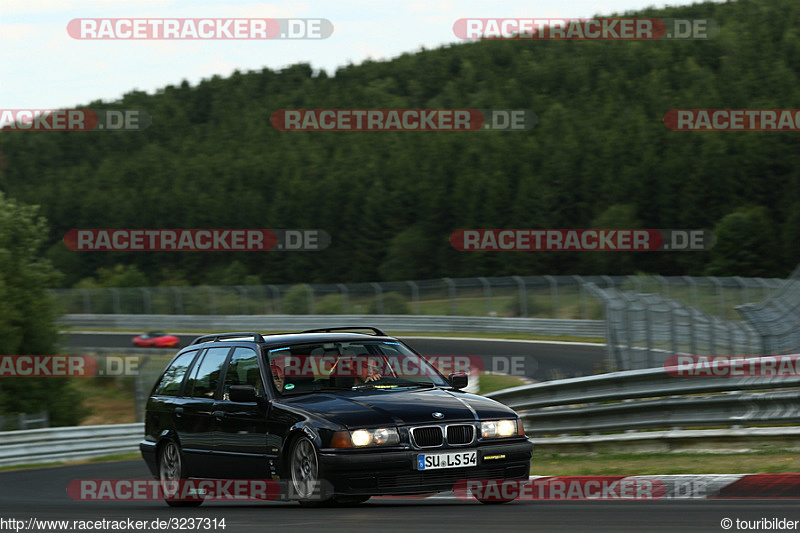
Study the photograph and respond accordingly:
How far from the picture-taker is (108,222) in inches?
4377

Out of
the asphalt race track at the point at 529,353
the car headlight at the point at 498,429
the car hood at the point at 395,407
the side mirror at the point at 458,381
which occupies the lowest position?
the asphalt race track at the point at 529,353

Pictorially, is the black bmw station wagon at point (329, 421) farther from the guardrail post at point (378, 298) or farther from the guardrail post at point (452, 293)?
the guardrail post at point (378, 298)

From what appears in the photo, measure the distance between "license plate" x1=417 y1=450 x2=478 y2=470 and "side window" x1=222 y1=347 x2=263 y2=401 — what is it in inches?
64.6

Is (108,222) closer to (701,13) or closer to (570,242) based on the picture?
(570,242)

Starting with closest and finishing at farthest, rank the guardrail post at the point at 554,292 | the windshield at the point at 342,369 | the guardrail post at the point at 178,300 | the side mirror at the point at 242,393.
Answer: the side mirror at the point at 242,393, the windshield at the point at 342,369, the guardrail post at the point at 554,292, the guardrail post at the point at 178,300

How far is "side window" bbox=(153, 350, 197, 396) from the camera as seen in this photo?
10117 millimetres

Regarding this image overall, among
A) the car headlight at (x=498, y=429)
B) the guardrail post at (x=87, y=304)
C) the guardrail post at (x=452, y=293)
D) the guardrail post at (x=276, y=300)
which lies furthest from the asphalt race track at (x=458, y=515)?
the guardrail post at (x=87, y=304)

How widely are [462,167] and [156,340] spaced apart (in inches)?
2147

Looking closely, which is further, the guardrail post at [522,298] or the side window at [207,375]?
the guardrail post at [522,298]

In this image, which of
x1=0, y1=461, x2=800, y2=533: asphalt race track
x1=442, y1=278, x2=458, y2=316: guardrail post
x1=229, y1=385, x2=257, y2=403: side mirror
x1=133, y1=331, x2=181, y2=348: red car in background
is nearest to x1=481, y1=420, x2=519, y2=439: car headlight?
x1=0, y1=461, x2=800, y2=533: asphalt race track

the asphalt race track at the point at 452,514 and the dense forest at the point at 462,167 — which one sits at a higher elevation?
the dense forest at the point at 462,167

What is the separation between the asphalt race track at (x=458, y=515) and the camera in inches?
245

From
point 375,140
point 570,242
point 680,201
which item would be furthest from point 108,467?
point 375,140

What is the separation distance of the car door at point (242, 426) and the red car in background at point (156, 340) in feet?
115
